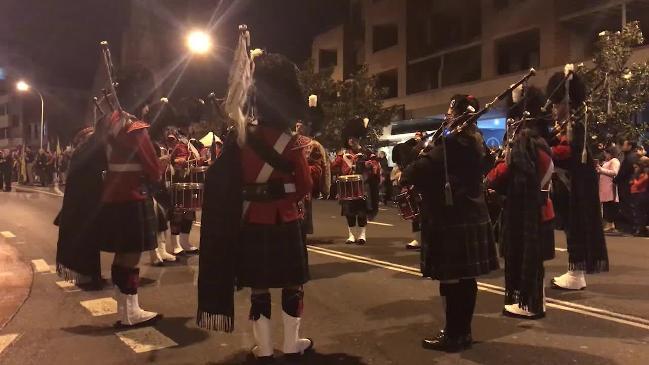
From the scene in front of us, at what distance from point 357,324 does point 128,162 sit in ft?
8.28

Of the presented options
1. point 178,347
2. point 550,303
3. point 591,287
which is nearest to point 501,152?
point 550,303

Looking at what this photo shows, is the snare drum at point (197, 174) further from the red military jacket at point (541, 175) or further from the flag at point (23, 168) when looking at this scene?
the flag at point (23, 168)

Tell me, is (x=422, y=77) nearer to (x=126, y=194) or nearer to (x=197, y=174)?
(x=197, y=174)

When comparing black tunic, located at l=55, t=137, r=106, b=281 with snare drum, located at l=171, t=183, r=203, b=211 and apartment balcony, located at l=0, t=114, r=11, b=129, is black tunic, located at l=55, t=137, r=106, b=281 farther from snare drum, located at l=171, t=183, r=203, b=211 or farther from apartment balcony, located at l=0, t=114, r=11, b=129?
apartment balcony, located at l=0, t=114, r=11, b=129

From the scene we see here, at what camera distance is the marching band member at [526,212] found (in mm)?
5406

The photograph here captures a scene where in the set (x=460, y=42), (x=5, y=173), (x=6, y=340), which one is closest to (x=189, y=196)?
(x=6, y=340)

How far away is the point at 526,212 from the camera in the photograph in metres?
5.45

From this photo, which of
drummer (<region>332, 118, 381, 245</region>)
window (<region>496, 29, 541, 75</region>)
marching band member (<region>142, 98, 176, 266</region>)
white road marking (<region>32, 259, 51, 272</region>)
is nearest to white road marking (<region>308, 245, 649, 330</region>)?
drummer (<region>332, 118, 381, 245</region>)

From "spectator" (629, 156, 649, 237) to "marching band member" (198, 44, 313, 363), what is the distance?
1016 centimetres

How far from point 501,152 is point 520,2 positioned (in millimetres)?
21454

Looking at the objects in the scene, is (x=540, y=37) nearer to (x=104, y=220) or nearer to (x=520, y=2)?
(x=520, y=2)

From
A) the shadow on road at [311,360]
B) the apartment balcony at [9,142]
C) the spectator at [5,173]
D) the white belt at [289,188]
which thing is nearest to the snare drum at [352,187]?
the shadow on road at [311,360]

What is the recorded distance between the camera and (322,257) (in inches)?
368

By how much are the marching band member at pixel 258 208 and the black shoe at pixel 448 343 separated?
3.82 ft
